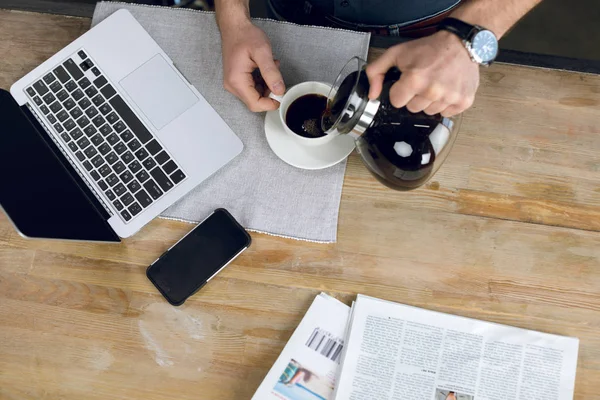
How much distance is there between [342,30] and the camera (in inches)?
34.0

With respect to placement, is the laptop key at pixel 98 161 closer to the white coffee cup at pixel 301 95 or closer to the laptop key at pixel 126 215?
the laptop key at pixel 126 215

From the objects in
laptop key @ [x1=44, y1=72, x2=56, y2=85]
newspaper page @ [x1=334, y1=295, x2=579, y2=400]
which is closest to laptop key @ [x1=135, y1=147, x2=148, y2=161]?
laptop key @ [x1=44, y1=72, x2=56, y2=85]

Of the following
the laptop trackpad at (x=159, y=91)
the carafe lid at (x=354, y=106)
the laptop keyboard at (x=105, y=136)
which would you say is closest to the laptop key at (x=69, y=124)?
the laptop keyboard at (x=105, y=136)

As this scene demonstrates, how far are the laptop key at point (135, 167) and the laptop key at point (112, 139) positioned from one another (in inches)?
1.9

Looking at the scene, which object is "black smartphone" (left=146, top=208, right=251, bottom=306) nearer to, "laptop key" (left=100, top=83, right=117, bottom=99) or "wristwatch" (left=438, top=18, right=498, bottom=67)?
"laptop key" (left=100, top=83, right=117, bottom=99)

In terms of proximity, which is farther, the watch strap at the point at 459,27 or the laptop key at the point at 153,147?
the laptop key at the point at 153,147

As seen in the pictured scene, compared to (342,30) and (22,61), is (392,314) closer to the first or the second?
(342,30)

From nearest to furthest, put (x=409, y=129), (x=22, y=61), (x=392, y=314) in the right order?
(x=409, y=129)
(x=392, y=314)
(x=22, y=61)

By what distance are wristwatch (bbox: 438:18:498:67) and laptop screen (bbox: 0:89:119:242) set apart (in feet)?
1.91

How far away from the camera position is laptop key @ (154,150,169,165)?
32.3 inches

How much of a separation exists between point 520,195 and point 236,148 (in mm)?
451

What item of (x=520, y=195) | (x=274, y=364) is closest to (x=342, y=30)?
(x=520, y=195)

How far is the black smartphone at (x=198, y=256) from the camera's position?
792 millimetres

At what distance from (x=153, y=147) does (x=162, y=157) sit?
0.02m
